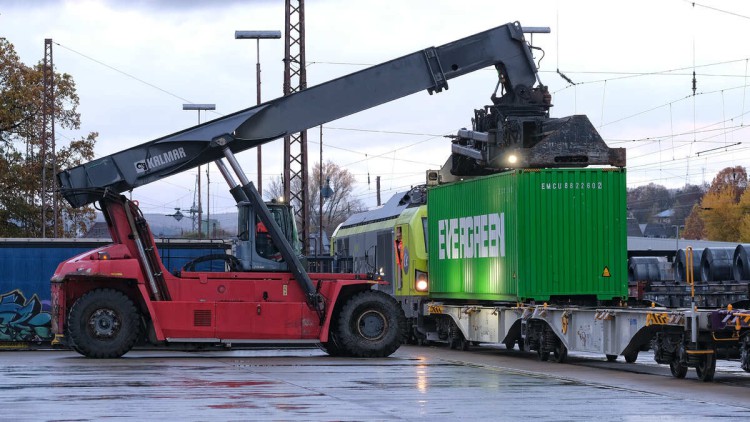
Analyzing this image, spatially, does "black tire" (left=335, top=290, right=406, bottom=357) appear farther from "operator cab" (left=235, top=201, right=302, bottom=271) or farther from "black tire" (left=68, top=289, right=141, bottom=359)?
"black tire" (left=68, top=289, right=141, bottom=359)

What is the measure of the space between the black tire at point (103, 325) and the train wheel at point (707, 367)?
10.6m

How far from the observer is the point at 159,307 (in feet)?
80.6

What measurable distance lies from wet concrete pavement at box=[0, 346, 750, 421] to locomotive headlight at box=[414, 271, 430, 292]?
218 inches

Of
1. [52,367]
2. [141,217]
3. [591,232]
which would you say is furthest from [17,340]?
Result: [591,232]

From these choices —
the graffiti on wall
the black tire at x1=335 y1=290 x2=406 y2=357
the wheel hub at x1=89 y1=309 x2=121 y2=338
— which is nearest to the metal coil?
the black tire at x1=335 y1=290 x2=406 y2=357

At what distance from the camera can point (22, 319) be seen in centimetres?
3100

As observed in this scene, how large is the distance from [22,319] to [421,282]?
31.0 feet

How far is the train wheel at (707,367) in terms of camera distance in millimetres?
18859

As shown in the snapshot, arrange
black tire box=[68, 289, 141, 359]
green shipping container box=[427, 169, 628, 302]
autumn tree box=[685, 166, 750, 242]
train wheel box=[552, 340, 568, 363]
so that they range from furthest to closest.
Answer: autumn tree box=[685, 166, 750, 242]
green shipping container box=[427, 169, 628, 302]
black tire box=[68, 289, 141, 359]
train wheel box=[552, 340, 568, 363]

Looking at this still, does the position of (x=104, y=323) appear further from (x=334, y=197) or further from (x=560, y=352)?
(x=334, y=197)

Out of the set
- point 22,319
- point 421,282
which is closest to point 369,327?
point 421,282

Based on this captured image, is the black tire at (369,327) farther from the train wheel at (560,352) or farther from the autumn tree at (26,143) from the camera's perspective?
the autumn tree at (26,143)

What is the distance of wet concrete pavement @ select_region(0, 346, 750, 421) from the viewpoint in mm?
13852

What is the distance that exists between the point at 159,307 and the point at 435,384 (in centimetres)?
821
